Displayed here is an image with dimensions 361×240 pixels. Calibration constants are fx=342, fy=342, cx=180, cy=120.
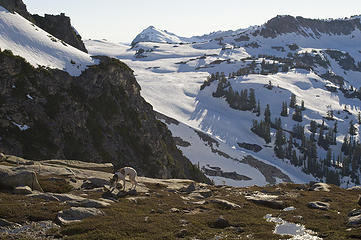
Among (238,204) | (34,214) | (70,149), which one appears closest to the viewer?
(34,214)

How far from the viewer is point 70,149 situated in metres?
75.8

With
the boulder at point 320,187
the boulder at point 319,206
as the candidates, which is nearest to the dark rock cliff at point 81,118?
the boulder at point 320,187

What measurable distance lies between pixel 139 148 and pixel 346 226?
235ft

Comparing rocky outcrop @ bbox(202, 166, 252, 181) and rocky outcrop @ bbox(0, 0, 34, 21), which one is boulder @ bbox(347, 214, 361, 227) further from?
rocky outcrop @ bbox(202, 166, 252, 181)

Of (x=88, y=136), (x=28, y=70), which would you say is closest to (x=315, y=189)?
(x=88, y=136)

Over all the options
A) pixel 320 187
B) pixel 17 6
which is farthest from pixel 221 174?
pixel 17 6

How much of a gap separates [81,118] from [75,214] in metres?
60.2

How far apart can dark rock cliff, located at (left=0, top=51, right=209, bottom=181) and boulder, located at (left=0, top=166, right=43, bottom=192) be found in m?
34.4

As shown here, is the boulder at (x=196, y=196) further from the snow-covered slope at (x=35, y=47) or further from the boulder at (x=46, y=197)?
the snow-covered slope at (x=35, y=47)

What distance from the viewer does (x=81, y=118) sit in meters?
82.9

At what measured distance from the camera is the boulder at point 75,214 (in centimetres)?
2419

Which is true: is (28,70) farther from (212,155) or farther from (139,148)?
(212,155)

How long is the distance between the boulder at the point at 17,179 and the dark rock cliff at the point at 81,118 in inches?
1355

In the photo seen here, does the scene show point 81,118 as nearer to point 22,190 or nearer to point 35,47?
point 35,47
